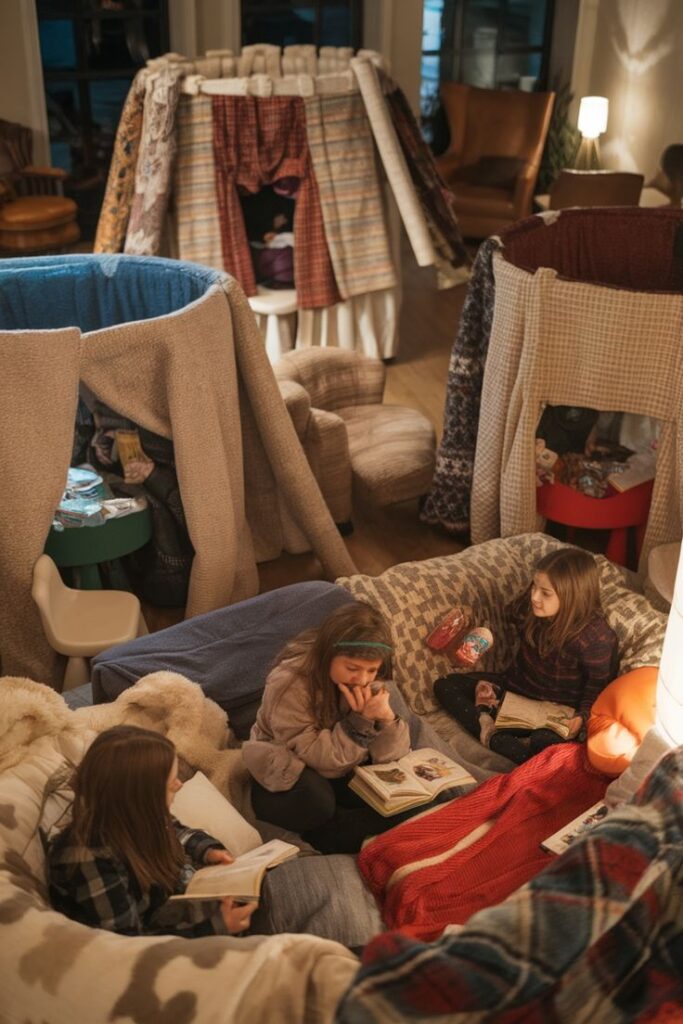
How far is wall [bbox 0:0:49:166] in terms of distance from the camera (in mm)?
7098

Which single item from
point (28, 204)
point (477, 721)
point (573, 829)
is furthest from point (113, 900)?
point (28, 204)

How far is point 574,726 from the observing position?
296cm

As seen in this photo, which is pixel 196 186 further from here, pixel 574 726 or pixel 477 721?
pixel 574 726

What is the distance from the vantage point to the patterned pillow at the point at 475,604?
124 inches

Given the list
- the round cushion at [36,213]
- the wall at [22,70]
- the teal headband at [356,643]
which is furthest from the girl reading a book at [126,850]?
the wall at [22,70]

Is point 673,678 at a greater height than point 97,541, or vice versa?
point 673,678

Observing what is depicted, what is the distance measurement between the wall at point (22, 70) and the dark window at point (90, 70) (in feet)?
0.88

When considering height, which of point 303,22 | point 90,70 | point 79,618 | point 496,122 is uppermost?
point 303,22

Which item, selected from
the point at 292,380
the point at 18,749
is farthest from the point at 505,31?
the point at 18,749

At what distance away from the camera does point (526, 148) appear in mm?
7637

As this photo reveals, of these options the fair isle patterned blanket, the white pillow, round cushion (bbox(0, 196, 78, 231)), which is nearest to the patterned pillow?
the white pillow

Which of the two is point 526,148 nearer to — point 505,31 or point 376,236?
point 505,31

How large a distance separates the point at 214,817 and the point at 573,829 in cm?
77

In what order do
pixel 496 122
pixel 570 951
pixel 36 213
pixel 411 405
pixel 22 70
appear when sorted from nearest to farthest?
pixel 570 951, pixel 411 405, pixel 36 213, pixel 22 70, pixel 496 122
